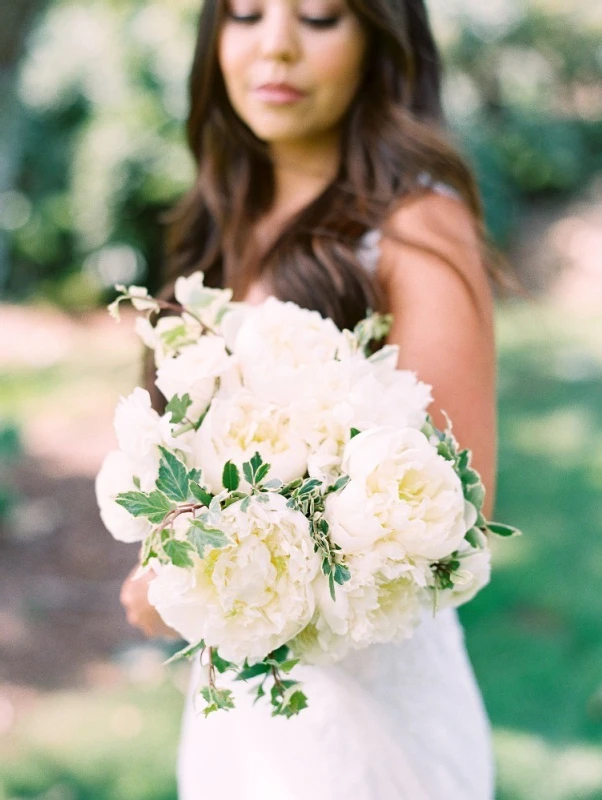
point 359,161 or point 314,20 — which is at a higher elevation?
point 314,20

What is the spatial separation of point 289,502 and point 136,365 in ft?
19.5

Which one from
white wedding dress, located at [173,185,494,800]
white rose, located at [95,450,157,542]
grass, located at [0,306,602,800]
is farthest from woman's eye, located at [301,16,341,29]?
grass, located at [0,306,602,800]

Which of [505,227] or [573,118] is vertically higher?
[573,118]

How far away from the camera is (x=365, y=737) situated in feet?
5.70

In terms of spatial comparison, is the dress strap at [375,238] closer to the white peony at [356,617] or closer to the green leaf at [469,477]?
the green leaf at [469,477]

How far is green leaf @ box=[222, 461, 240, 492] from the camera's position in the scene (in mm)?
1302

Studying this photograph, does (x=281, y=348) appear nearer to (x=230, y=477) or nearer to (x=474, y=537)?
(x=230, y=477)

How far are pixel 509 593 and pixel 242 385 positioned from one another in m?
3.15

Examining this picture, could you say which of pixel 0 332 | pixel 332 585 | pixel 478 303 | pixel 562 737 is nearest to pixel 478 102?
pixel 0 332

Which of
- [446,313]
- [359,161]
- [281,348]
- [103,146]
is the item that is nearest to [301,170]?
[359,161]

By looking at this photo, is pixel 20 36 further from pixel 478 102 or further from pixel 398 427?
pixel 478 102

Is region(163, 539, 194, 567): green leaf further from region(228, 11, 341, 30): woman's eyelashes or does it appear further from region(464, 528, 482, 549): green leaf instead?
region(228, 11, 341, 30): woman's eyelashes

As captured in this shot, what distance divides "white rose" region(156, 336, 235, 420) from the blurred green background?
3.95ft

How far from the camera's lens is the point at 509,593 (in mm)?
4344
